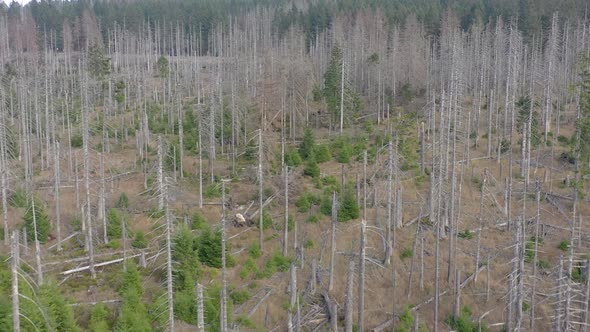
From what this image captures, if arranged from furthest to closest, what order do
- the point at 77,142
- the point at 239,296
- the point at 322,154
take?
the point at 77,142, the point at 322,154, the point at 239,296

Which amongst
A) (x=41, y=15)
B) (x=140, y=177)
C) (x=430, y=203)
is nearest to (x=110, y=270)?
(x=140, y=177)

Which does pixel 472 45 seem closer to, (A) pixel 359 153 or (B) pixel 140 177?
(A) pixel 359 153

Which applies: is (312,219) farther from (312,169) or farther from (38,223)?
(38,223)

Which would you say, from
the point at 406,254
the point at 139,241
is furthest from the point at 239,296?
the point at 406,254

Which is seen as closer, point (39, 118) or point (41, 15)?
point (39, 118)

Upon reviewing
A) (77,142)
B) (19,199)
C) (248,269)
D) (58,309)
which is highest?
(77,142)

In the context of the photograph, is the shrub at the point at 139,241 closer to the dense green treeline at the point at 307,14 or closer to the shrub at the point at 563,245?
the shrub at the point at 563,245

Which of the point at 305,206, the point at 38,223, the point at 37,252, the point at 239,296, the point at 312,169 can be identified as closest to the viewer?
the point at 37,252

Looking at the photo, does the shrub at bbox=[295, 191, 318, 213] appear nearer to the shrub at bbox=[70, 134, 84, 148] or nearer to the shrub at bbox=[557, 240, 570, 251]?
the shrub at bbox=[557, 240, 570, 251]
